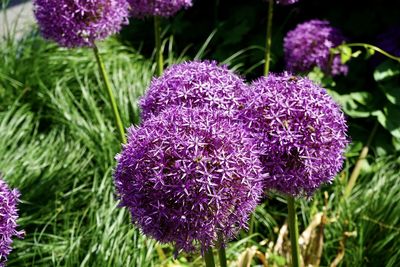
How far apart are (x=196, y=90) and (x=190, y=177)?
1.49 feet

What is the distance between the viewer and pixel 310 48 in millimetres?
3959

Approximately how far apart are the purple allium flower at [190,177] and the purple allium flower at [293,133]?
0.11m

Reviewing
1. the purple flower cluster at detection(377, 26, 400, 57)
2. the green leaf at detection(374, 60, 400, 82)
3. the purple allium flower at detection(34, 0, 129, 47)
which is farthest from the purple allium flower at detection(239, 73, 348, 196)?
the purple flower cluster at detection(377, 26, 400, 57)

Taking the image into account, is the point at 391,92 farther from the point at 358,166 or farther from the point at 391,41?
the point at 358,166

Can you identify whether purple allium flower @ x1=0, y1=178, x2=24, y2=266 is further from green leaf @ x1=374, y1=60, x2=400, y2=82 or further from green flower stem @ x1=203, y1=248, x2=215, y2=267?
A: green leaf @ x1=374, y1=60, x2=400, y2=82

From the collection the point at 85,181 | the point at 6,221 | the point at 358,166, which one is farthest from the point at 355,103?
the point at 6,221

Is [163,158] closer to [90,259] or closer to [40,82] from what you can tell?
[90,259]

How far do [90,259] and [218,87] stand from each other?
5.39 feet

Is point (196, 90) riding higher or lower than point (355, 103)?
higher

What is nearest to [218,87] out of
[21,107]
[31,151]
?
[31,151]

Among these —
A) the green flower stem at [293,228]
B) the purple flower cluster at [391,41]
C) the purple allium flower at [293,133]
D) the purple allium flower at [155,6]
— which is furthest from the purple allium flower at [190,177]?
the purple flower cluster at [391,41]

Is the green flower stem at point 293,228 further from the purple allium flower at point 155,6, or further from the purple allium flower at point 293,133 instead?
the purple allium flower at point 155,6

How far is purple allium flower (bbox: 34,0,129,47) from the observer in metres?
2.97

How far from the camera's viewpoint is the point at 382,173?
3.99 metres
